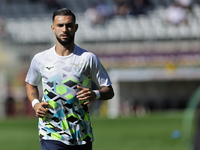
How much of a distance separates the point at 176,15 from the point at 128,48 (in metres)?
3.53

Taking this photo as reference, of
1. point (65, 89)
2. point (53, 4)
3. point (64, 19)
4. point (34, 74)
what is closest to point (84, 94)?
point (65, 89)

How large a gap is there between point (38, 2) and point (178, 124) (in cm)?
1620

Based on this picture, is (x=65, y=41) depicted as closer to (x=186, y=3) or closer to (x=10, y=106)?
(x=10, y=106)

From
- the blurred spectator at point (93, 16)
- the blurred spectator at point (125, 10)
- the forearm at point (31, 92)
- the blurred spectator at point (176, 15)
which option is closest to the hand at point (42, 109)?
the forearm at point (31, 92)

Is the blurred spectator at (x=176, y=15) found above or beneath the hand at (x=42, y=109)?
beneath

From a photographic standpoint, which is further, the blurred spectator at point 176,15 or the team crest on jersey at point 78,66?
the blurred spectator at point 176,15

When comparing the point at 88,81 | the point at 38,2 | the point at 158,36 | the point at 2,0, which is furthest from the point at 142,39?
the point at 88,81

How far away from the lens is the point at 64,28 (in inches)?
174

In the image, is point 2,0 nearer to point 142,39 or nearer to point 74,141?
point 142,39

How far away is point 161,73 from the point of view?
23812mm

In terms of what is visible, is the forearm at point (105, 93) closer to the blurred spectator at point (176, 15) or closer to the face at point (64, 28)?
the face at point (64, 28)

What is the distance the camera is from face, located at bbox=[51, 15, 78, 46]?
442 centimetres

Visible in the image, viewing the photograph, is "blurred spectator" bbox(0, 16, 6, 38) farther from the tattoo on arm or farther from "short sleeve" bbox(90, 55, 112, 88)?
"short sleeve" bbox(90, 55, 112, 88)

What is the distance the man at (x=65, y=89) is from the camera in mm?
4465
